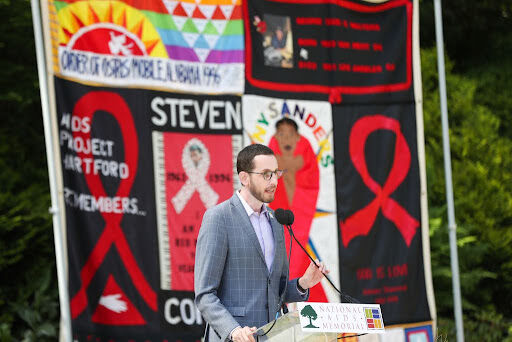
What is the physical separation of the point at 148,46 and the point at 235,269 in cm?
324

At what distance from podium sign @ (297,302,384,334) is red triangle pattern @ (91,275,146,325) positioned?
3.28 metres

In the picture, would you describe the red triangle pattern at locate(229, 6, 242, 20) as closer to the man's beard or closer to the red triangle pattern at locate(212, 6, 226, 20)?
the red triangle pattern at locate(212, 6, 226, 20)

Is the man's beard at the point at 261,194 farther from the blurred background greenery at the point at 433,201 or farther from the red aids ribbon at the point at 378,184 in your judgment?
the blurred background greenery at the point at 433,201

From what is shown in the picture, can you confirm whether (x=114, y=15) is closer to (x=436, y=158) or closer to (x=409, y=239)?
(x=409, y=239)

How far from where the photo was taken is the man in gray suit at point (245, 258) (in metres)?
3.66

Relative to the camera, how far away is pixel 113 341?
627 centimetres

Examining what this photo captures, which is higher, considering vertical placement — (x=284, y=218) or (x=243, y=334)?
(x=284, y=218)

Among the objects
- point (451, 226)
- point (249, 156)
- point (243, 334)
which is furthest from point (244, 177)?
point (451, 226)

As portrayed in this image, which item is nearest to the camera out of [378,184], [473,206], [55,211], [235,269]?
[235,269]

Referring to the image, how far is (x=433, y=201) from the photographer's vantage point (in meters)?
10.4

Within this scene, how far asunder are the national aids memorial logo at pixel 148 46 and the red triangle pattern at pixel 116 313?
1.60 m

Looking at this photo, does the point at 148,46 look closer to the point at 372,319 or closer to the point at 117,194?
the point at 117,194

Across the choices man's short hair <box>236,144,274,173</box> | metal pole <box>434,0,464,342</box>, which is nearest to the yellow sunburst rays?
metal pole <box>434,0,464,342</box>

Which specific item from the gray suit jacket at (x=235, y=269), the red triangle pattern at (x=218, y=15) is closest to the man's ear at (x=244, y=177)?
the gray suit jacket at (x=235, y=269)
